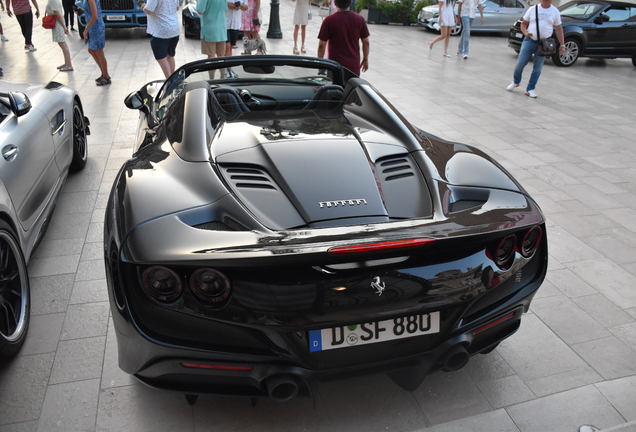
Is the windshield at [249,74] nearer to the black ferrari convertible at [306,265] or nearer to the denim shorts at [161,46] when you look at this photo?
the black ferrari convertible at [306,265]

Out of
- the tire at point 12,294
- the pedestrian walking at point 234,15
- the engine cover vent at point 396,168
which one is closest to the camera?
the engine cover vent at point 396,168

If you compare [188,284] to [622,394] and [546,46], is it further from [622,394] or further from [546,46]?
[546,46]

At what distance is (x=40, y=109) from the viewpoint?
4.00 m

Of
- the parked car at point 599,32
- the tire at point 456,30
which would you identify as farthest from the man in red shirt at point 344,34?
the tire at point 456,30

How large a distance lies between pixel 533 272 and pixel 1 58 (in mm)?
11786

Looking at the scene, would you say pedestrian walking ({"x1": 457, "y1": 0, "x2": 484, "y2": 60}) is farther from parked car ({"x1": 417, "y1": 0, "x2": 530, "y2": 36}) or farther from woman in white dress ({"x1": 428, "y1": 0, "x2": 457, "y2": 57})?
parked car ({"x1": 417, "y1": 0, "x2": 530, "y2": 36})

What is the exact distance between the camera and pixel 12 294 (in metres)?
2.81

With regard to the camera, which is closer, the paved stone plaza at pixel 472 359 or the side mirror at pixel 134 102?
the paved stone plaza at pixel 472 359

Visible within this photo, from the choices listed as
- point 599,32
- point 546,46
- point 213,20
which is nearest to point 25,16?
point 213,20

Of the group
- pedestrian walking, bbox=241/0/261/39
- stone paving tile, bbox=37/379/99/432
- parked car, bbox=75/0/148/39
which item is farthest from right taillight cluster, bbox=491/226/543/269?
parked car, bbox=75/0/148/39

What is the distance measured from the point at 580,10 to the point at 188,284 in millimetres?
14151

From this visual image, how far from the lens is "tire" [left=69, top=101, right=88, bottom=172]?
501 cm

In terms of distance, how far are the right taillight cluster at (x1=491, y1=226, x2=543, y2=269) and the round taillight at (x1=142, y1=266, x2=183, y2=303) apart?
1246 mm

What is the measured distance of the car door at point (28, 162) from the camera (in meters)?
3.15
